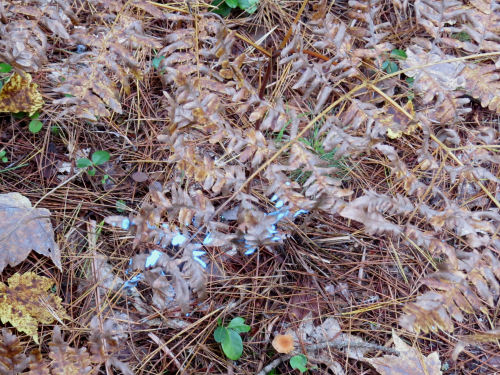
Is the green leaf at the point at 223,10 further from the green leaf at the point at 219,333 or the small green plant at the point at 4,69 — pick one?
the green leaf at the point at 219,333

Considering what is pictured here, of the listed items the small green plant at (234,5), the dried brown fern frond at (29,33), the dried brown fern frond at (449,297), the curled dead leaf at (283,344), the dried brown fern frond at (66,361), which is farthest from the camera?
the small green plant at (234,5)

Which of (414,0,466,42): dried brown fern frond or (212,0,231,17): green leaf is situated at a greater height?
(414,0,466,42): dried brown fern frond

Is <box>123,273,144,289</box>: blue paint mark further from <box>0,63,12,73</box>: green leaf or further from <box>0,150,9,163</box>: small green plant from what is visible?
<box>0,63,12,73</box>: green leaf

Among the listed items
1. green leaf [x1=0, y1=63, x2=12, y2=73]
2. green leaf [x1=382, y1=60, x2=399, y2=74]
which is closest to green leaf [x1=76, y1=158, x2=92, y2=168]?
green leaf [x1=0, y1=63, x2=12, y2=73]

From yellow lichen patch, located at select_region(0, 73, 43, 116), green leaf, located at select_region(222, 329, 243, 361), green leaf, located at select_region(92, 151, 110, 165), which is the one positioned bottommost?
green leaf, located at select_region(222, 329, 243, 361)

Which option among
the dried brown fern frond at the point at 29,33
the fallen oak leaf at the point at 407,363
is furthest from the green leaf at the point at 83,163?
the fallen oak leaf at the point at 407,363

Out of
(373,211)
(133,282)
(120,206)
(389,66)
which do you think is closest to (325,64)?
(373,211)

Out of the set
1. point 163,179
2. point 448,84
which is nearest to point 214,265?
point 163,179
